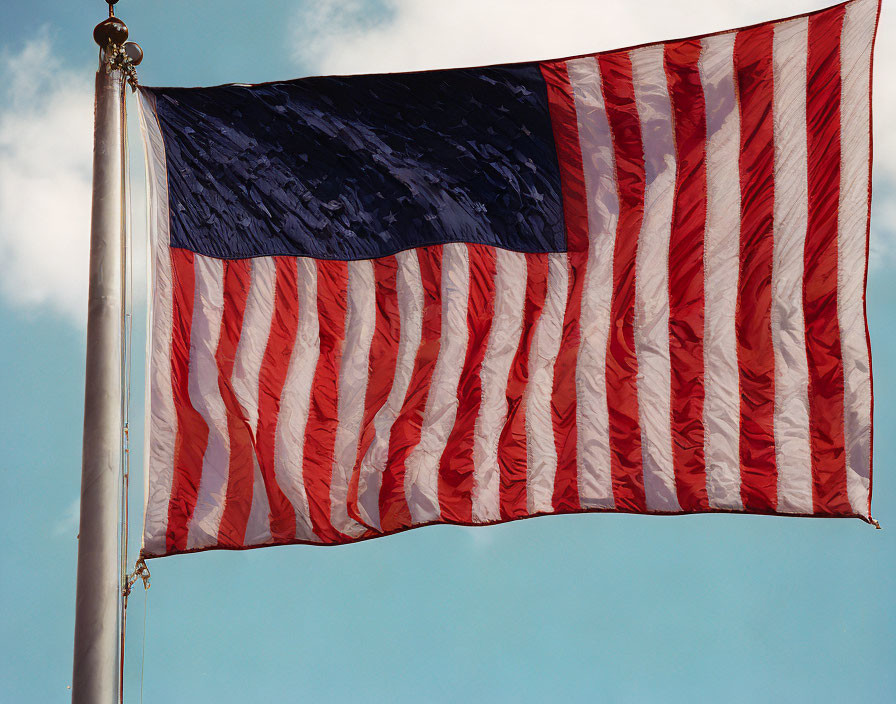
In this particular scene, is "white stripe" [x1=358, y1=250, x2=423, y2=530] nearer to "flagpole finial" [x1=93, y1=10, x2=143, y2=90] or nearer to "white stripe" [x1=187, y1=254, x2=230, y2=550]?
"white stripe" [x1=187, y1=254, x2=230, y2=550]

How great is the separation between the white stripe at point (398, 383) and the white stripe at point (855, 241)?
3.63 m

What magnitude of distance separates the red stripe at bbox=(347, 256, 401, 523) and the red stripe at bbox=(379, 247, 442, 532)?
0.66ft

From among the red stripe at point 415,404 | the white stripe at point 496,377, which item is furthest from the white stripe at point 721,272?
the red stripe at point 415,404

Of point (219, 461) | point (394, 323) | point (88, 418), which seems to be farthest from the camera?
point (394, 323)

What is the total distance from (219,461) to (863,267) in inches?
222

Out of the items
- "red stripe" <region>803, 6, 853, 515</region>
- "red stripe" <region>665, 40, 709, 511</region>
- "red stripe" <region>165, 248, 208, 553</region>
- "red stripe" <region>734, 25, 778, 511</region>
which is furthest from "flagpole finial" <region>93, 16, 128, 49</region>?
"red stripe" <region>803, 6, 853, 515</region>

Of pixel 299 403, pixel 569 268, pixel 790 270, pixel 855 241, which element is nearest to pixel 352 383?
pixel 299 403

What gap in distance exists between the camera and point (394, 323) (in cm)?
918

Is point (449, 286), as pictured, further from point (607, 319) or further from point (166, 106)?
point (166, 106)

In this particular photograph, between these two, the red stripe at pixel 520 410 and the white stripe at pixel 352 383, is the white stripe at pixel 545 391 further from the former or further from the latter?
the white stripe at pixel 352 383

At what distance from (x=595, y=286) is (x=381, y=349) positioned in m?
1.98

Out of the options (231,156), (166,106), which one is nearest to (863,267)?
(231,156)

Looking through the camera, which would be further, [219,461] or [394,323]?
[394,323]

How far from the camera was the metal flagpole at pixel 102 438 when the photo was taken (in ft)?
23.3
